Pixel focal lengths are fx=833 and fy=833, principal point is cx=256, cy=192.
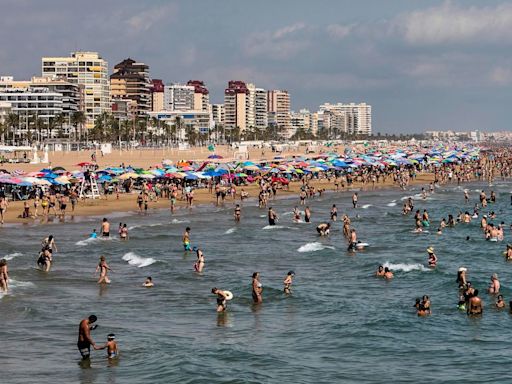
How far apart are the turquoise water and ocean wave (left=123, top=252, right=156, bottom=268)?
0.12ft

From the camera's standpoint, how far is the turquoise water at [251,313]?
1581 cm

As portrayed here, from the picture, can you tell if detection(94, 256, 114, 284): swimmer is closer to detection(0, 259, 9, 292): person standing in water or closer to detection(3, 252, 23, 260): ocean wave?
detection(0, 259, 9, 292): person standing in water

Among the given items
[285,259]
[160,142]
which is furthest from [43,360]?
[160,142]

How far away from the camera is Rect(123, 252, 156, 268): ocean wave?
27922mm

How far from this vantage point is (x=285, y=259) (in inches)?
1185

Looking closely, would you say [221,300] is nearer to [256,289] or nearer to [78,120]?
[256,289]

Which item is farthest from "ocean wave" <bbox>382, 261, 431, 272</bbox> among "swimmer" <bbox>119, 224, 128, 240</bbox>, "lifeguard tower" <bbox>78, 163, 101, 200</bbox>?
"lifeguard tower" <bbox>78, 163, 101, 200</bbox>

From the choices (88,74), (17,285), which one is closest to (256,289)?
(17,285)

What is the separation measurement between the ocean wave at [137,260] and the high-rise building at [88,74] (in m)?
132

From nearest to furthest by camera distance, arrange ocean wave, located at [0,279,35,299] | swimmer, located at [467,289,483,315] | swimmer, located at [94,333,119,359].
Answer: swimmer, located at [94,333,119,359] < swimmer, located at [467,289,483,315] < ocean wave, located at [0,279,35,299]

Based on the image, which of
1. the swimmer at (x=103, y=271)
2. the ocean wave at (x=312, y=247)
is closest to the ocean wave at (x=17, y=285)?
the swimmer at (x=103, y=271)

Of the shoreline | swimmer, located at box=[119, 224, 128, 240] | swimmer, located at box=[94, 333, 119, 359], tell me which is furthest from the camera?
the shoreline

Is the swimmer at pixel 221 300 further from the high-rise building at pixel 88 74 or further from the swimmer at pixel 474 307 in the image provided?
the high-rise building at pixel 88 74

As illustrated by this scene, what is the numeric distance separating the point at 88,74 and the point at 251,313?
145 metres
